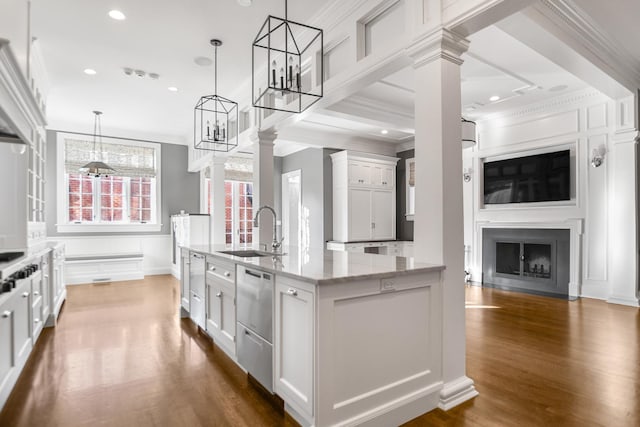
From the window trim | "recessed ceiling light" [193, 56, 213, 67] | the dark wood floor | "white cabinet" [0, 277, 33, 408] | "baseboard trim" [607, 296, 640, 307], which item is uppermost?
"recessed ceiling light" [193, 56, 213, 67]

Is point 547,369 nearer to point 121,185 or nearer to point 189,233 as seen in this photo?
point 189,233

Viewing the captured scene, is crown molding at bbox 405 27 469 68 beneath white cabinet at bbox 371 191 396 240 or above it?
above

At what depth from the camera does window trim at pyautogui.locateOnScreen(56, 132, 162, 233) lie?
711cm

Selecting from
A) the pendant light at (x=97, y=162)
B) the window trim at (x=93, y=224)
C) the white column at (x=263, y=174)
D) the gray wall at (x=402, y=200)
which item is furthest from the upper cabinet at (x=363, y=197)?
the pendant light at (x=97, y=162)

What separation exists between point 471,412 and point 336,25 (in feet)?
10.3

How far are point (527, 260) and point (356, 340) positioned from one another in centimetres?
502

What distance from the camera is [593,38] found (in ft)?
11.1

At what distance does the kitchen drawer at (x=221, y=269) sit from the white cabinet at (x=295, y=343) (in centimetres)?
79

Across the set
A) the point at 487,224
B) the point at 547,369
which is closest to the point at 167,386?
the point at 547,369

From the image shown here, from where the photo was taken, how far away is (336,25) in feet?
10.5

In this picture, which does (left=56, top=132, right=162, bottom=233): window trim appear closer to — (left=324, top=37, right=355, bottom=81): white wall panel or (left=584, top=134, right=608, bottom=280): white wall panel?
(left=324, top=37, right=355, bottom=81): white wall panel

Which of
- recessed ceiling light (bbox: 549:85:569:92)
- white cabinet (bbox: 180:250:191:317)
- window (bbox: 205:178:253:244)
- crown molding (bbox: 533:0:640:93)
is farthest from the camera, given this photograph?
window (bbox: 205:178:253:244)

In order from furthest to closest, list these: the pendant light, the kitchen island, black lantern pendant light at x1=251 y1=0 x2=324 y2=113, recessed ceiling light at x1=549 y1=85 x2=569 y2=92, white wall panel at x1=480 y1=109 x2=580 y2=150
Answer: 1. the pendant light
2. white wall panel at x1=480 y1=109 x2=580 y2=150
3. recessed ceiling light at x1=549 y1=85 x2=569 y2=92
4. black lantern pendant light at x1=251 y1=0 x2=324 y2=113
5. the kitchen island

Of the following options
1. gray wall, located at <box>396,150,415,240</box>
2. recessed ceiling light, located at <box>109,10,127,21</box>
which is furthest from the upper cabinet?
recessed ceiling light, located at <box>109,10,127,21</box>
